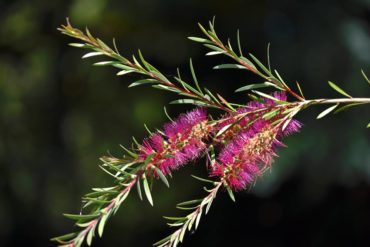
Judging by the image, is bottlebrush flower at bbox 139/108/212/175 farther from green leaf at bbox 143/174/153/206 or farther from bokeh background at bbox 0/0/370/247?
bokeh background at bbox 0/0/370/247

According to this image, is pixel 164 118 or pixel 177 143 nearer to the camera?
pixel 177 143

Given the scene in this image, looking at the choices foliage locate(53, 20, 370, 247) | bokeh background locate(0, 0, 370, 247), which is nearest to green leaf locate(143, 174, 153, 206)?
foliage locate(53, 20, 370, 247)

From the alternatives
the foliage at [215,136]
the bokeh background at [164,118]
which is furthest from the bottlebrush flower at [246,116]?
the bokeh background at [164,118]

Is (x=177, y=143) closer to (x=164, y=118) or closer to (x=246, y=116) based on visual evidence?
(x=246, y=116)

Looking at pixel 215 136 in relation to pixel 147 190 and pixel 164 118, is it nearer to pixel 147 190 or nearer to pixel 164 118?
pixel 147 190

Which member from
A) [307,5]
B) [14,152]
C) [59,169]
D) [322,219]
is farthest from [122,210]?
[307,5]

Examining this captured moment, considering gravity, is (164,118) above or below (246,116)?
below

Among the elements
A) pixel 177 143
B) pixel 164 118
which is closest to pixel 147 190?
pixel 177 143

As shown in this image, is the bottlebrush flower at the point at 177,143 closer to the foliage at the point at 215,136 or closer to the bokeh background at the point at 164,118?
the foliage at the point at 215,136
